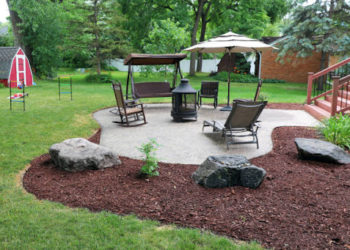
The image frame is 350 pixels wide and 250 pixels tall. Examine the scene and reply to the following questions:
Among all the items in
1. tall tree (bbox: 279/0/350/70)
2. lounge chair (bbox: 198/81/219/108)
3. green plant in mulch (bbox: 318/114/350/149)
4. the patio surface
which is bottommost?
the patio surface


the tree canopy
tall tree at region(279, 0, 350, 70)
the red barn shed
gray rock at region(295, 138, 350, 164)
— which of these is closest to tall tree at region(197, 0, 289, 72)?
the tree canopy

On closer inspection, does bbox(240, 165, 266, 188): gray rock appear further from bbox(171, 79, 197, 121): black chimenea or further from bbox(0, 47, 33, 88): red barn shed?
bbox(0, 47, 33, 88): red barn shed

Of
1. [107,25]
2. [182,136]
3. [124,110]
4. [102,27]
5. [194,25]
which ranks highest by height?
[194,25]

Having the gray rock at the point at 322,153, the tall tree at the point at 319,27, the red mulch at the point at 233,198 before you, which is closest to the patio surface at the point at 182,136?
the red mulch at the point at 233,198

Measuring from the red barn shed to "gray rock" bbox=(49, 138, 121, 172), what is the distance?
15.4 meters

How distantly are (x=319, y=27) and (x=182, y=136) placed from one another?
44.2 feet

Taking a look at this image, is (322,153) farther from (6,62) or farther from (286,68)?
(286,68)

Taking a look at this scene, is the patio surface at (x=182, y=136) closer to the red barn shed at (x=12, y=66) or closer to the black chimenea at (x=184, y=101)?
the black chimenea at (x=184, y=101)

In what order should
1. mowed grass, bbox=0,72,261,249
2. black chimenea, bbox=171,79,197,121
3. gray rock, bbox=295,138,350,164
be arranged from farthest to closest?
black chimenea, bbox=171,79,197,121, gray rock, bbox=295,138,350,164, mowed grass, bbox=0,72,261,249

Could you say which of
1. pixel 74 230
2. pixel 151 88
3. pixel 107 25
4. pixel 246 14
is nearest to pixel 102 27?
pixel 107 25

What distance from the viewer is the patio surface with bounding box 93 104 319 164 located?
5672mm

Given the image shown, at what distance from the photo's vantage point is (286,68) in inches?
962

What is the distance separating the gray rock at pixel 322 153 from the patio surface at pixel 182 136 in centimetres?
72

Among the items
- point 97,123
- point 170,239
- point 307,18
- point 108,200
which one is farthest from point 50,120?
point 307,18
